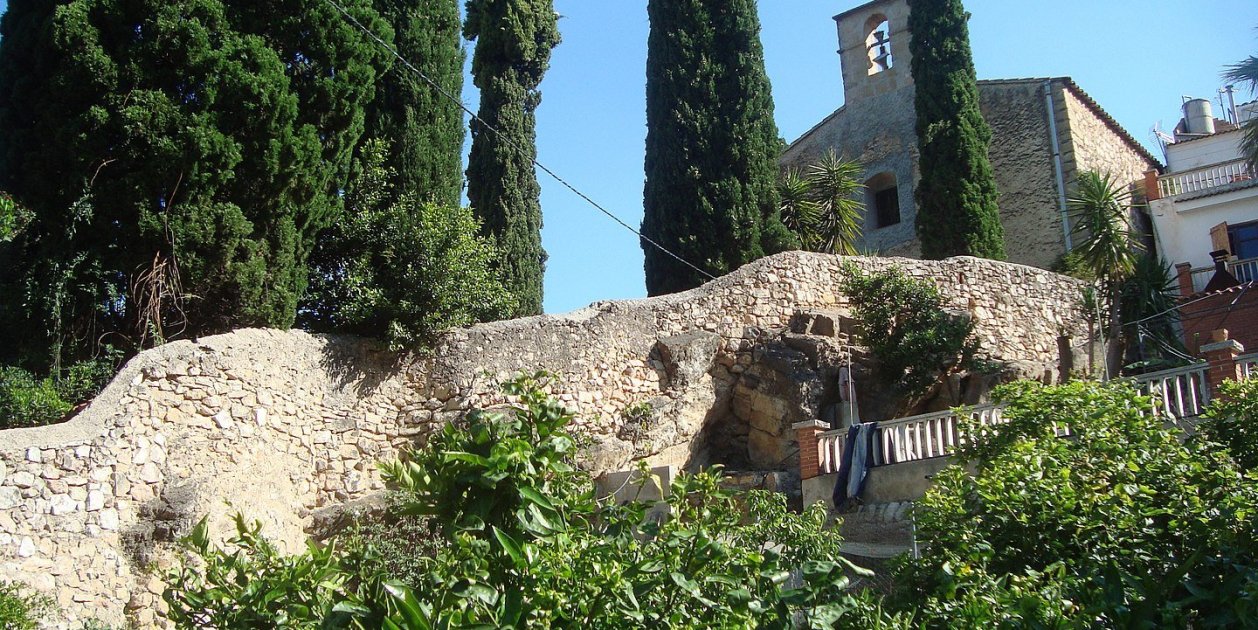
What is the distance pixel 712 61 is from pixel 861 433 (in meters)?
10.6

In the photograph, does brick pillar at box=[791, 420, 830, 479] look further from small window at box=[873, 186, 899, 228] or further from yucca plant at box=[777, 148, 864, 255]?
small window at box=[873, 186, 899, 228]

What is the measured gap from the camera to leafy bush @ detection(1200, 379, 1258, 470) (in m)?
8.30

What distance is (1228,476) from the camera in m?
7.37

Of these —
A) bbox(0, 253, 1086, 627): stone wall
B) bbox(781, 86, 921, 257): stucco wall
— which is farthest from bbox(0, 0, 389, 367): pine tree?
bbox(781, 86, 921, 257): stucco wall

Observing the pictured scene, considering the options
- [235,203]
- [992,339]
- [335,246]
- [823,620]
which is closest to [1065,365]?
[992,339]

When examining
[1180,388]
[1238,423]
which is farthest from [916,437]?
[1238,423]

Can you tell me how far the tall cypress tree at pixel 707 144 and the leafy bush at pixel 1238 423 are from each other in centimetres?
1241

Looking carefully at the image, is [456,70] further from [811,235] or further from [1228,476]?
[1228,476]

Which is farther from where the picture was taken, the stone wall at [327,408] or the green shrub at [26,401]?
the green shrub at [26,401]

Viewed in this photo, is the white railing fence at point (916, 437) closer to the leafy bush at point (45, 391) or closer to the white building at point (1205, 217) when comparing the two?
the leafy bush at point (45, 391)

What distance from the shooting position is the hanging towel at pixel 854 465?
1366 cm

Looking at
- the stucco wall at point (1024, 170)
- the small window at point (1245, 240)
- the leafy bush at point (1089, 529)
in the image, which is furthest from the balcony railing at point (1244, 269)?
the leafy bush at point (1089, 529)

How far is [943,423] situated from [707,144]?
30.2ft

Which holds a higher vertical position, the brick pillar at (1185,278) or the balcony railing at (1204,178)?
the balcony railing at (1204,178)
